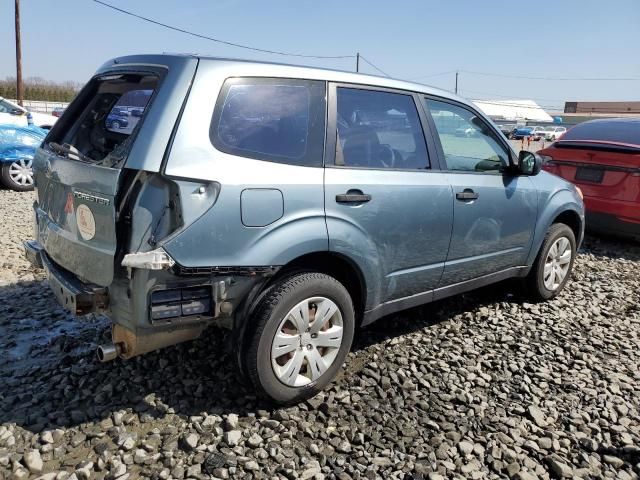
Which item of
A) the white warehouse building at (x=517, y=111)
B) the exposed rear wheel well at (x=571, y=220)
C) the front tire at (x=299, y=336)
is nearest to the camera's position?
the front tire at (x=299, y=336)

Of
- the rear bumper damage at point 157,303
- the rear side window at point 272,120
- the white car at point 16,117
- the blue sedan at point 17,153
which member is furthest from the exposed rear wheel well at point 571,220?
the white car at point 16,117

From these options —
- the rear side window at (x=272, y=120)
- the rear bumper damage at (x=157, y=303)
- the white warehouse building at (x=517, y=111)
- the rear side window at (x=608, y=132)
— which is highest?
the white warehouse building at (x=517, y=111)

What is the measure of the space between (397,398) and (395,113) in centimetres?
178

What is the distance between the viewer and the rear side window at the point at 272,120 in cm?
262

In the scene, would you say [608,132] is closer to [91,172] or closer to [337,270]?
[337,270]

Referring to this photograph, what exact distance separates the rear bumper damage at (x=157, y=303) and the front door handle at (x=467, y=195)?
1630mm

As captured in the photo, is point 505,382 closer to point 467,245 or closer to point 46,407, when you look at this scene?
point 467,245

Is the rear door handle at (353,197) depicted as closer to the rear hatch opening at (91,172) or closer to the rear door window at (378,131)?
the rear door window at (378,131)

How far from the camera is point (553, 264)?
4.78 meters

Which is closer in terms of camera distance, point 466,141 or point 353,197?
point 353,197

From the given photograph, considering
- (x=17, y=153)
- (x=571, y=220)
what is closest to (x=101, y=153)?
(x=571, y=220)

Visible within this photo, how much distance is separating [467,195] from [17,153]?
7.94 metres

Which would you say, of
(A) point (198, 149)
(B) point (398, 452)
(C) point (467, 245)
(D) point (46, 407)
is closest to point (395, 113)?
(C) point (467, 245)

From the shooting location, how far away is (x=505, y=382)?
3.38 metres
